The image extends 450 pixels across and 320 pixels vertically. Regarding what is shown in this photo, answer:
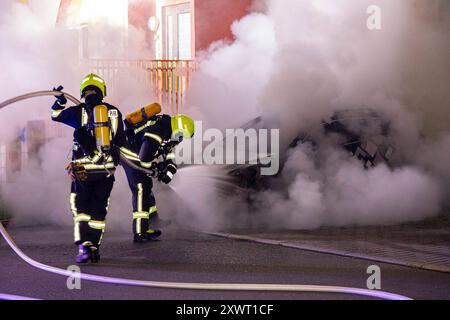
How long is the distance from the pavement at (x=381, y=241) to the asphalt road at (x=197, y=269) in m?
0.20

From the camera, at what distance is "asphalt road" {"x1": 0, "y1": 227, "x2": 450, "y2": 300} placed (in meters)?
6.11

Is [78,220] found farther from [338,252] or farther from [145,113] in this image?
[338,252]

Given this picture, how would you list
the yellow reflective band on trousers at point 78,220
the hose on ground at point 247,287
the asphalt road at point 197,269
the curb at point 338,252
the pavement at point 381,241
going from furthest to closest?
the yellow reflective band on trousers at point 78,220 < the pavement at point 381,241 < the curb at point 338,252 < the asphalt road at point 197,269 < the hose on ground at point 247,287

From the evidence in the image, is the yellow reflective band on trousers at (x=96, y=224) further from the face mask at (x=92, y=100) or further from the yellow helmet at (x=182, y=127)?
the yellow helmet at (x=182, y=127)

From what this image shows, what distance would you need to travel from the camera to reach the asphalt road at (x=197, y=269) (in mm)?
6113

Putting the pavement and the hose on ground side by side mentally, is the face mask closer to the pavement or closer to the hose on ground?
the hose on ground

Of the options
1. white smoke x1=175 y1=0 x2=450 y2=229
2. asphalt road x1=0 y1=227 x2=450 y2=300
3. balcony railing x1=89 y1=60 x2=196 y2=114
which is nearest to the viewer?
asphalt road x1=0 y1=227 x2=450 y2=300

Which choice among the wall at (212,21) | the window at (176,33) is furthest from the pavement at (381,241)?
the window at (176,33)

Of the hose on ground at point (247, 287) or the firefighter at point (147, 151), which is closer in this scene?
the hose on ground at point (247, 287)

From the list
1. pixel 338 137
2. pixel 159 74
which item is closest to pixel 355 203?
pixel 338 137

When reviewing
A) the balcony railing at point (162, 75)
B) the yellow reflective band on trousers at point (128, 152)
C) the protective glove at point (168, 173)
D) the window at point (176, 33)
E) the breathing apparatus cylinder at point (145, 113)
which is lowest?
the protective glove at point (168, 173)

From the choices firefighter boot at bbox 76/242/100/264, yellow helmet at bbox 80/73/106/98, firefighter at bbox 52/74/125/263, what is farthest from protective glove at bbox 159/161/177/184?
firefighter boot at bbox 76/242/100/264

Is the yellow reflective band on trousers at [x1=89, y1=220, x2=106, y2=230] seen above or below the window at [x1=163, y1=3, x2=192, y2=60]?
below

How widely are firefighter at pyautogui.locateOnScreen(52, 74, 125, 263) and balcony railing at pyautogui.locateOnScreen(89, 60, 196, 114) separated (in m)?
6.30
